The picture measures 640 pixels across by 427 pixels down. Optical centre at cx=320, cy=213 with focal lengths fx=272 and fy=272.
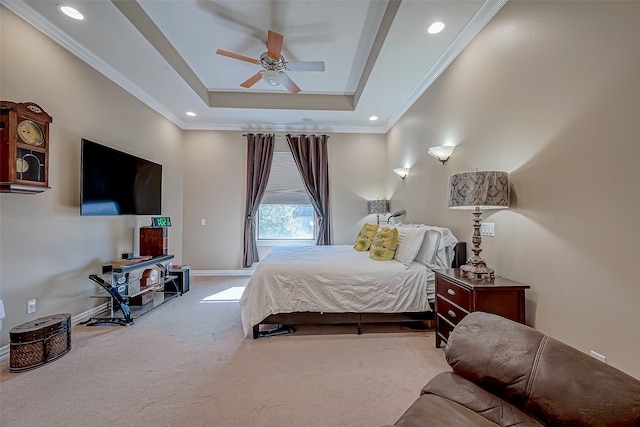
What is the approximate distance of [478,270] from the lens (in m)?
2.13

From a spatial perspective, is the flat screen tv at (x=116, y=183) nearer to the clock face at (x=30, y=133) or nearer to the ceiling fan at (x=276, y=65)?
the clock face at (x=30, y=133)

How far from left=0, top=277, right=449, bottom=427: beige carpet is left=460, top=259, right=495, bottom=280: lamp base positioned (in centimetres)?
78

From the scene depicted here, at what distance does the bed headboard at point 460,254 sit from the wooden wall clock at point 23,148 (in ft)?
12.8

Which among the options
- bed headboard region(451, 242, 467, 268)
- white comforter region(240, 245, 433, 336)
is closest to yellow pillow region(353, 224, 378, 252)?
white comforter region(240, 245, 433, 336)

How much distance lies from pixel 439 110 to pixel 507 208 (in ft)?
5.39

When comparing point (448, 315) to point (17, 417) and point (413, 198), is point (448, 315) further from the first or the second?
point (17, 417)

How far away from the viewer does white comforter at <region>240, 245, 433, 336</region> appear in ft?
8.73

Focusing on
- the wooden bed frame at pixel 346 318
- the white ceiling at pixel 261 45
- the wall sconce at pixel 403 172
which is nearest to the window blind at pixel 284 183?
the white ceiling at pixel 261 45

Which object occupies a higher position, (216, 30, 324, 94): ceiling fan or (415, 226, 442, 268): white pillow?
(216, 30, 324, 94): ceiling fan

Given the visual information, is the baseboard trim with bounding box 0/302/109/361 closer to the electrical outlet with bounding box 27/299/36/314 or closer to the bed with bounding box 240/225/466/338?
the electrical outlet with bounding box 27/299/36/314

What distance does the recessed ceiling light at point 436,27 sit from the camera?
2523 millimetres

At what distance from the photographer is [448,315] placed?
7.48 ft

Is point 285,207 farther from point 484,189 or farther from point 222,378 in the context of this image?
point 484,189

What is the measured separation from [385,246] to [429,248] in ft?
1.53
